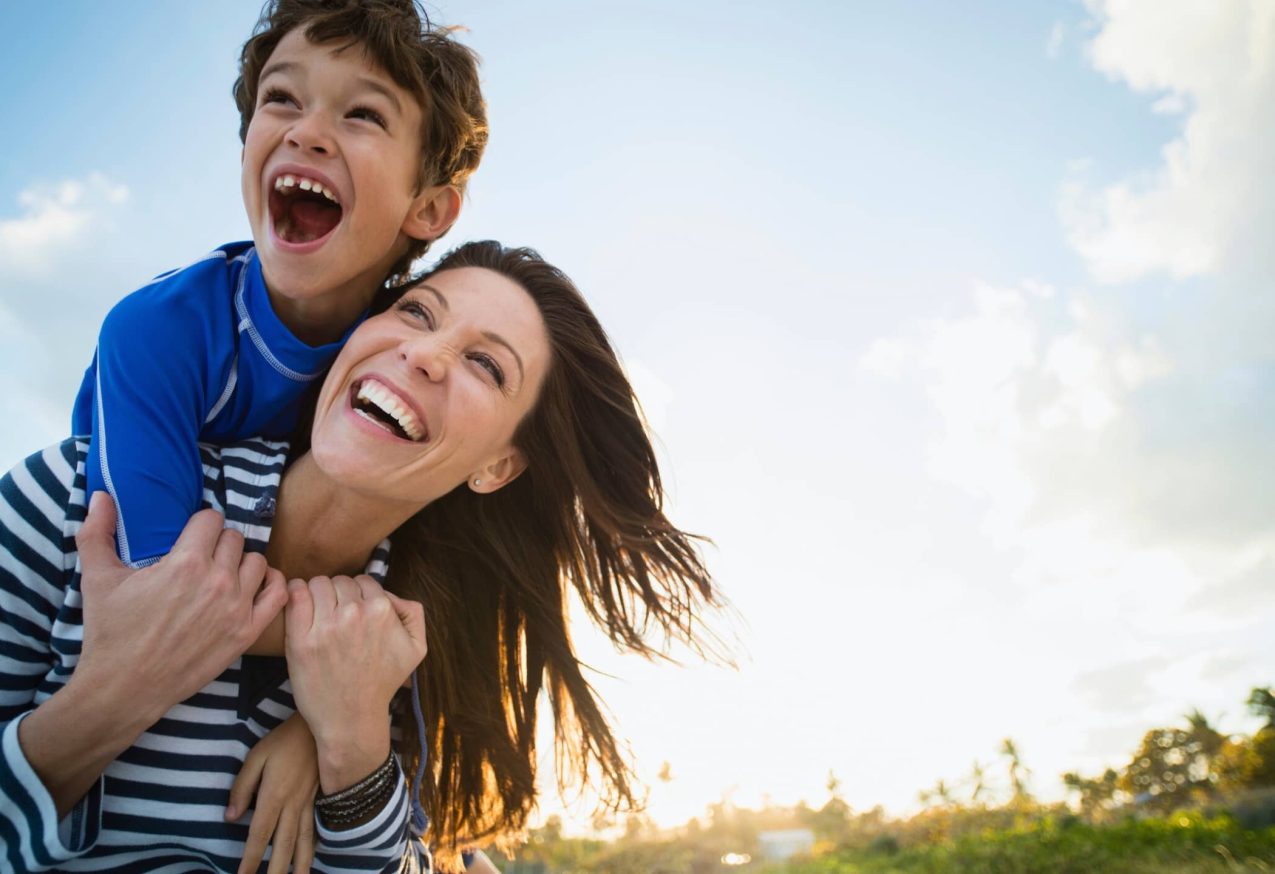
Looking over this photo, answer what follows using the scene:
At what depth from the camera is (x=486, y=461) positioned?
2881 millimetres

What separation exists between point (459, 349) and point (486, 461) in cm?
44

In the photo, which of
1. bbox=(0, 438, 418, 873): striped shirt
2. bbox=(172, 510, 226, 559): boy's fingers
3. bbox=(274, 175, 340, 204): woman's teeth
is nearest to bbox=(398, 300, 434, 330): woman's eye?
A: bbox=(274, 175, 340, 204): woman's teeth

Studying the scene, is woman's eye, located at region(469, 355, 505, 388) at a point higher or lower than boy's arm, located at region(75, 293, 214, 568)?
higher

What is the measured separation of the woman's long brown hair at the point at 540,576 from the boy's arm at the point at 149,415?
805 mm

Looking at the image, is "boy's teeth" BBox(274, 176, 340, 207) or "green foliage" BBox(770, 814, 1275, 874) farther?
"green foliage" BBox(770, 814, 1275, 874)

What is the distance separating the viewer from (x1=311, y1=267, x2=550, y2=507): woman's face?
237cm

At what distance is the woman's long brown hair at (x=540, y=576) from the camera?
10.0ft

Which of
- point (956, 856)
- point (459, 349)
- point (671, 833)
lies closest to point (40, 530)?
point (459, 349)

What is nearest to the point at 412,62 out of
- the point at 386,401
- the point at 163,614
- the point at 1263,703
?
the point at 386,401

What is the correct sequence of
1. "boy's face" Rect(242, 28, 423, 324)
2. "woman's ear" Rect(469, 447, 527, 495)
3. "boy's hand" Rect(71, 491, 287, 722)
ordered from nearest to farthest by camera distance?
"boy's hand" Rect(71, 491, 287, 722)
"boy's face" Rect(242, 28, 423, 324)
"woman's ear" Rect(469, 447, 527, 495)

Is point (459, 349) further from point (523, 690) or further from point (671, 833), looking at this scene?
point (671, 833)

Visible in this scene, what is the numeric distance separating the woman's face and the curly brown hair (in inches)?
16.5

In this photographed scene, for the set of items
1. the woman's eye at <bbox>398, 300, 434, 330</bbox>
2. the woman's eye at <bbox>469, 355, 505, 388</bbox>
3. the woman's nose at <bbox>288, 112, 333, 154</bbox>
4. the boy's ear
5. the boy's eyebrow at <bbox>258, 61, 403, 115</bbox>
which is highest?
the boy's eyebrow at <bbox>258, 61, 403, 115</bbox>

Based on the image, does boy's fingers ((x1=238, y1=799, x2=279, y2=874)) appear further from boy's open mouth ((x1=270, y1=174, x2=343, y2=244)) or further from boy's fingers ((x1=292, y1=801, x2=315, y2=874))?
boy's open mouth ((x1=270, y1=174, x2=343, y2=244))
